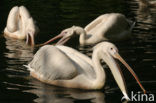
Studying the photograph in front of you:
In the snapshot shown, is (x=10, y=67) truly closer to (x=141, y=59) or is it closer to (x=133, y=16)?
(x=141, y=59)

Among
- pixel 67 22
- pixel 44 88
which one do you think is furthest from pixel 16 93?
pixel 67 22

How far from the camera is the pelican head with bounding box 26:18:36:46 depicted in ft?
29.0

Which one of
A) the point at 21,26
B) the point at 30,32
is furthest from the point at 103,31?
the point at 21,26

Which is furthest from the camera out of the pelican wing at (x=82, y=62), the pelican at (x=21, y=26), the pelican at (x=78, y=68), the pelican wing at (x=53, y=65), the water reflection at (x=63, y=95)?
the pelican at (x=21, y=26)

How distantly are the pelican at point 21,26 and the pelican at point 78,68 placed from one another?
3.03 metres

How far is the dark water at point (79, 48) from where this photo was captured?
5387mm

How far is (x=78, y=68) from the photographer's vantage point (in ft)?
18.6

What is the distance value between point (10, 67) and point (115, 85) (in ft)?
5.78

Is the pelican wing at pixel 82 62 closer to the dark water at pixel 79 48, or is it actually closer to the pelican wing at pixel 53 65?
the pelican wing at pixel 53 65

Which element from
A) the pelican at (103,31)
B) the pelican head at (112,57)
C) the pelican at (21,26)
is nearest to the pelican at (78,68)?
the pelican head at (112,57)

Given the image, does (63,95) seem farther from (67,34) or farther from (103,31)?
(103,31)

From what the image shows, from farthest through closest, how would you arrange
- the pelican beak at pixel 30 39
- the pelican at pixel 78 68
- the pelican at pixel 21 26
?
the pelican at pixel 21 26 < the pelican beak at pixel 30 39 < the pelican at pixel 78 68

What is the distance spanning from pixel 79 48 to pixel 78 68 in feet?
9.38

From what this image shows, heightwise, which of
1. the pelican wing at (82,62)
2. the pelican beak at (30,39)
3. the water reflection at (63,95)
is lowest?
the water reflection at (63,95)
